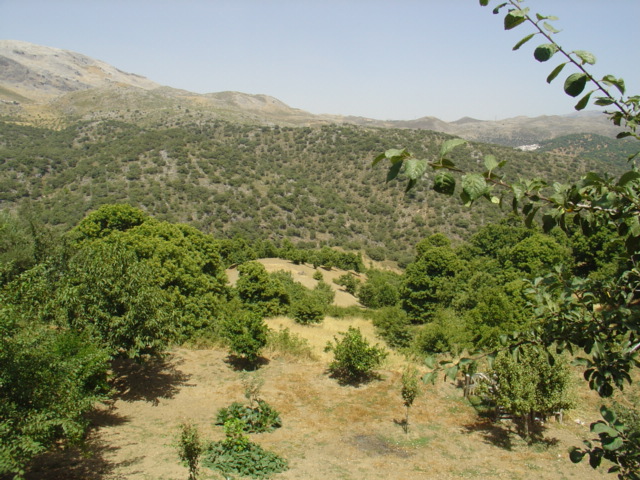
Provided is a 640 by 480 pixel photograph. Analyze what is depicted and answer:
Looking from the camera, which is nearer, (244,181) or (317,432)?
(317,432)

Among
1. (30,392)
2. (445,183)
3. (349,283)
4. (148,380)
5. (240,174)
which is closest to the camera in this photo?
(445,183)

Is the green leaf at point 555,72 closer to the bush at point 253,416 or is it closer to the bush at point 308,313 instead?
the bush at point 253,416

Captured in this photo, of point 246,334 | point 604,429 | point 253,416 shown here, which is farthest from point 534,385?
point 604,429

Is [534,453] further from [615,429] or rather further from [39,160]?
[39,160]

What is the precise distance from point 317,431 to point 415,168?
12.1m

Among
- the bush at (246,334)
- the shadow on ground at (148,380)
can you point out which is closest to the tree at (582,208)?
the shadow on ground at (148,380)

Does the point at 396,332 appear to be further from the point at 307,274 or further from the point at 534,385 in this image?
the point at 307,274

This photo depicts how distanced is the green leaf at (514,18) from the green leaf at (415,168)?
0.87 m

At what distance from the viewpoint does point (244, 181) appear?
6619 cm

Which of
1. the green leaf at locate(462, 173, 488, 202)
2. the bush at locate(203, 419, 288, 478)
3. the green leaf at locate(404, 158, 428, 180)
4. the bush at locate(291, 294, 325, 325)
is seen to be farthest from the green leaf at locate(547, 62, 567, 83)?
the bush at locate(291, 294, 325, 325)

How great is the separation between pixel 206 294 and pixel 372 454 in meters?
12.4

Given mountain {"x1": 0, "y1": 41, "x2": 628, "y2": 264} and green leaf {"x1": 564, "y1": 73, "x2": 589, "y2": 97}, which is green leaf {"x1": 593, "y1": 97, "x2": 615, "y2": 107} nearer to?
green leaf {"x1": 564, "y1": 73, "x2": 589, "y2": 97}

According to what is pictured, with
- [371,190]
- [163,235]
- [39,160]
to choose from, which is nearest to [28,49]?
[39,160]

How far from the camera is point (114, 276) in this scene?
11.8 m
